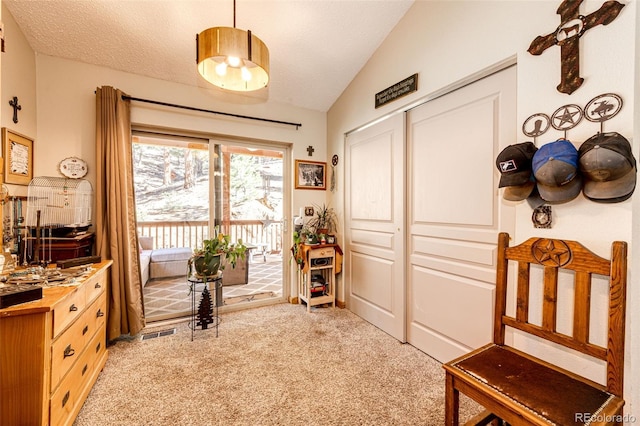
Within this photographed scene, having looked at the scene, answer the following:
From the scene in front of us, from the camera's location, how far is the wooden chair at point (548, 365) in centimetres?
100

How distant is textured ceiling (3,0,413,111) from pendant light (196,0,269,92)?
0.80 meters

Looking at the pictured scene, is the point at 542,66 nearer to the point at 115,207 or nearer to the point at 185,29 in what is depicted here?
the point at 185,29

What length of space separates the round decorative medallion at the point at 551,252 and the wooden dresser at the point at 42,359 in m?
2.37

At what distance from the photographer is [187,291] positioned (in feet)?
11.7

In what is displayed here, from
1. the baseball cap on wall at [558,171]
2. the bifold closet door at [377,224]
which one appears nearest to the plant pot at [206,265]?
the bifold closet door at [377,224]

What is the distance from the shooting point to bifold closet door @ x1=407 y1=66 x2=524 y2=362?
180cm

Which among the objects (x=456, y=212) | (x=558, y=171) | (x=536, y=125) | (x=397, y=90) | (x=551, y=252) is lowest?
(x=551, y=252)

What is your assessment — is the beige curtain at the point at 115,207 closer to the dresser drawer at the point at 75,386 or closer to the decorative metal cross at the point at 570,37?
the dresser drawer at the point at 75,386

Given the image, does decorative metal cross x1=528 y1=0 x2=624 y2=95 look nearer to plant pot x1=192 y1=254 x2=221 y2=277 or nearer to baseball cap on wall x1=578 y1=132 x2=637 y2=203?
baseball cap on wall x1=578 y1=132 x2=637 y2=203

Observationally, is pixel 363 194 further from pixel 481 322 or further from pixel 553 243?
pixel 553 243

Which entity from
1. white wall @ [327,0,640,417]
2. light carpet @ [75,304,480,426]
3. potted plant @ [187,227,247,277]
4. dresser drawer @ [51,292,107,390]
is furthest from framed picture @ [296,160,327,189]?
dresser drawer @ [51,292,107,390]

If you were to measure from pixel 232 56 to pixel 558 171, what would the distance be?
1.69 meters

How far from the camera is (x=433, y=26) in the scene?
7.00 feet

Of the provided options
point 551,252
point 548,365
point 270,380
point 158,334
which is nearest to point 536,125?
point 551,252
